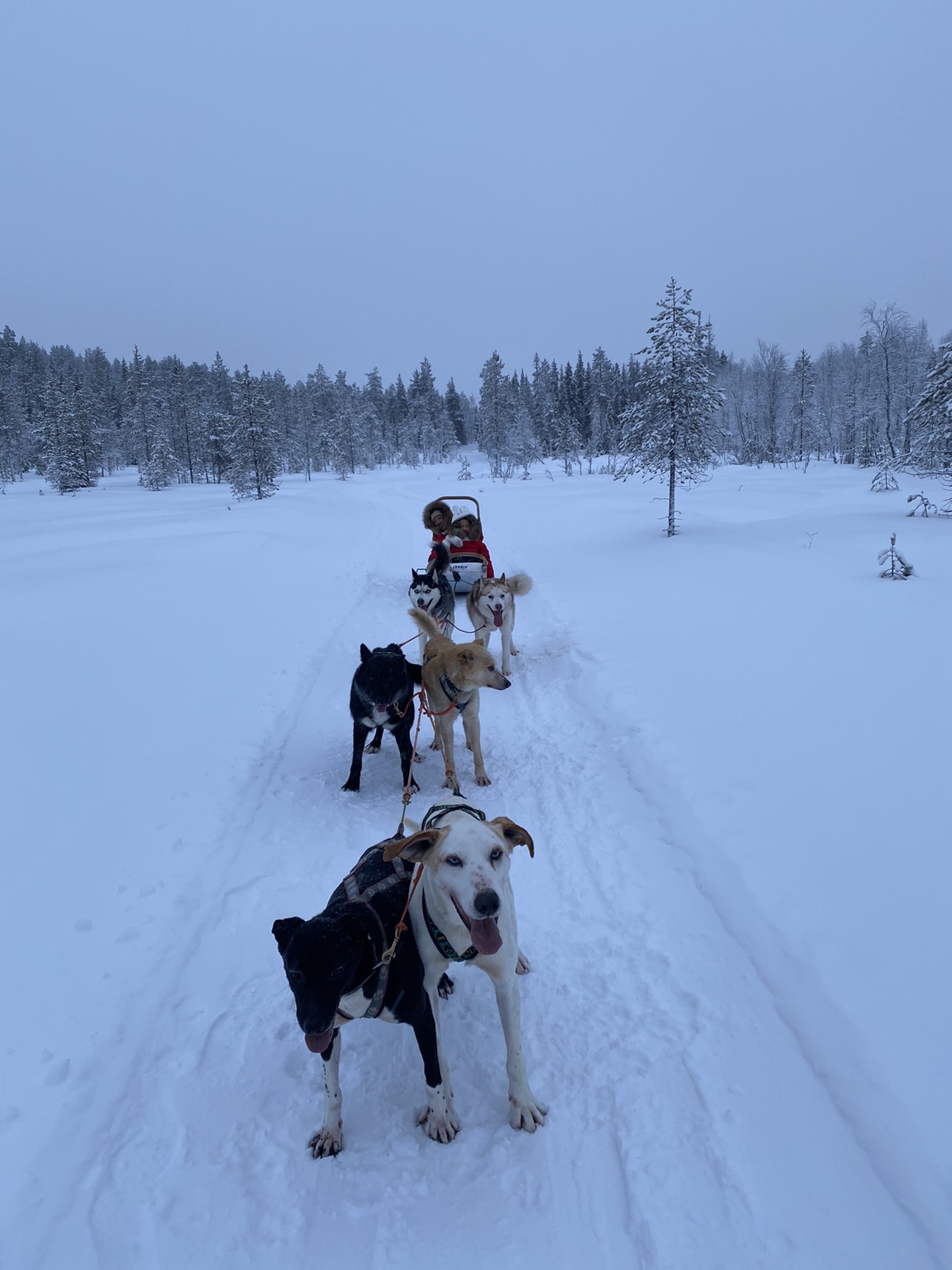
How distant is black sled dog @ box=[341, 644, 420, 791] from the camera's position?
4.85 meters

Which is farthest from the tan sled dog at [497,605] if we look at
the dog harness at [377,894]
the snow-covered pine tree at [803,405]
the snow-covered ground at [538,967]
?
the snow-covered pine tree at [803,405]

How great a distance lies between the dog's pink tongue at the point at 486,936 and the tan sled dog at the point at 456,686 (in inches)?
98.7

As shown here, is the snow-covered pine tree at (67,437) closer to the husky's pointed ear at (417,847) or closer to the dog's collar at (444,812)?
the dog's collar at (444,812)

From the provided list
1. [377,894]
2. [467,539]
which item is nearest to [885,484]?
[467,539]

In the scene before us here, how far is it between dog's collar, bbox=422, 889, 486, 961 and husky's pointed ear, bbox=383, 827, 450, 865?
0.80 feet

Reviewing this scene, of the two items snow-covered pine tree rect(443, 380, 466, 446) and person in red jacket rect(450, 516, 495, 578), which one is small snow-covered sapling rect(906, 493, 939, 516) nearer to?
person in red jacket rect(450, 516, 495, 578)

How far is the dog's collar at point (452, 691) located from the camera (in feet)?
16.5

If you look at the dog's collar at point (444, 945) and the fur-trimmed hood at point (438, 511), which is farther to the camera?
the fur-trimmed hood at point (438, 511)

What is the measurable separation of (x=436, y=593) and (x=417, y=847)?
607 cm

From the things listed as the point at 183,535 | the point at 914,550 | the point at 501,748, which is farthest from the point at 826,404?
the point at 501,748

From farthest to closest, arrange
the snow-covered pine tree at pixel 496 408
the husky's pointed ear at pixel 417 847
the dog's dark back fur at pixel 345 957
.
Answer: the snow-covered pine tree at pixel 496 408 → the husky's pointed ear at pixel 417 847 → the dog's dark back fur at pixel 345 957

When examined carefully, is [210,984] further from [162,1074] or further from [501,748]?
[501,748]

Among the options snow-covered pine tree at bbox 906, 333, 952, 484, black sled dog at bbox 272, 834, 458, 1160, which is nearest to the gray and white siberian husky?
black sled dog at bbox 272, 834, 458, 1160

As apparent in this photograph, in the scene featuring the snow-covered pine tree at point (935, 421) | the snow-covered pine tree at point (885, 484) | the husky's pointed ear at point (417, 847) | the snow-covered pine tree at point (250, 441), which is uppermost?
the snow-covered pine tree at point (250, 441)
